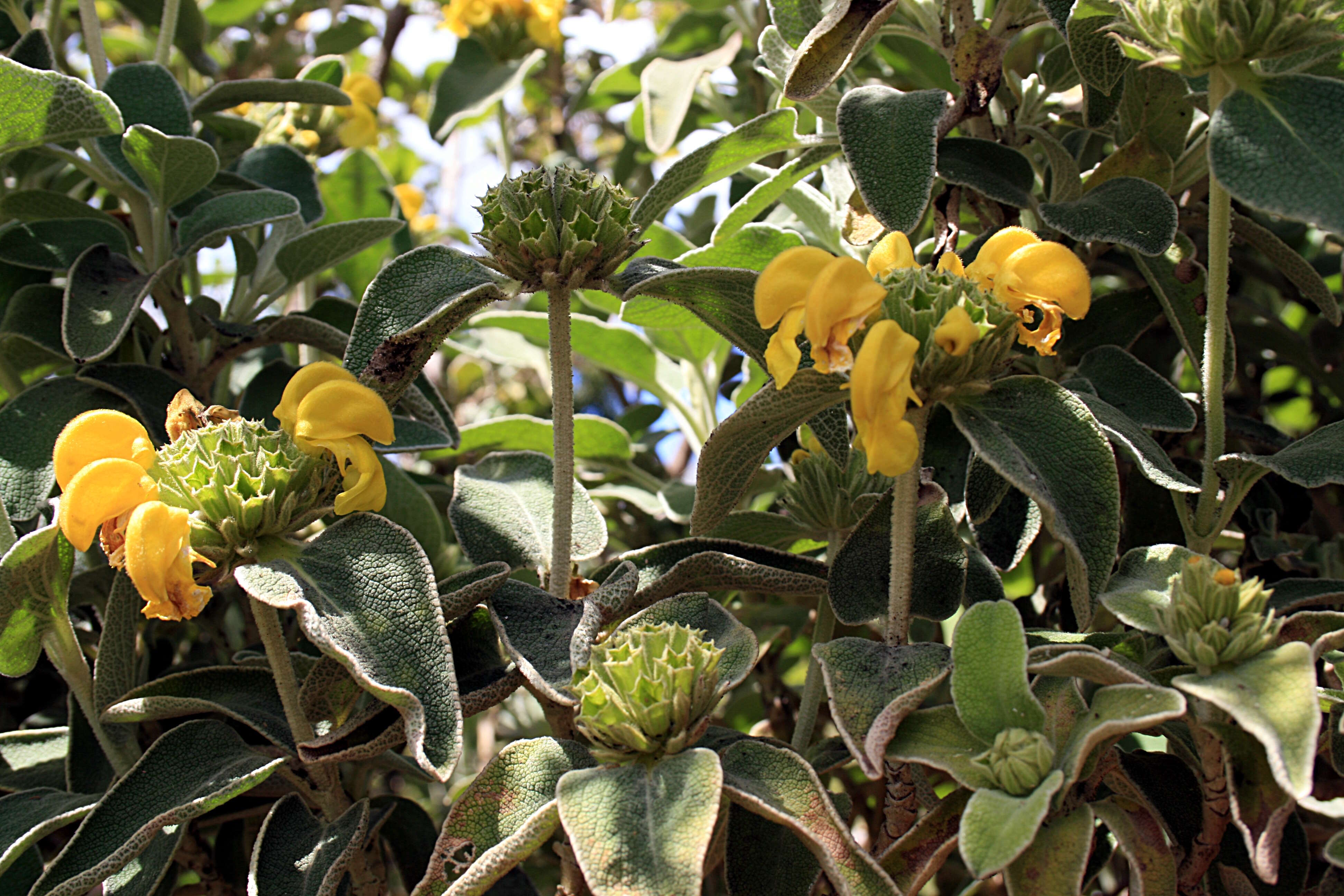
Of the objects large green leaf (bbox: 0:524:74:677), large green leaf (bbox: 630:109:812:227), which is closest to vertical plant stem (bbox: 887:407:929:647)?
large green leaf (bbox: 630:109:812:227)

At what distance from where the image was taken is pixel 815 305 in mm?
687

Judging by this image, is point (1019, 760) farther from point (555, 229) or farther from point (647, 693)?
point (555, 229)

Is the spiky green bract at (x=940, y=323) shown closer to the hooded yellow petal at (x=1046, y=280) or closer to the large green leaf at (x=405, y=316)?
the hooded yellow petal at (x=1046, y=280)

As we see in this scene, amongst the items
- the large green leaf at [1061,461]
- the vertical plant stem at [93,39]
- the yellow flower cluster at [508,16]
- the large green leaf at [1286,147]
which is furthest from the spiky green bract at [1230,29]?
the yellow flower cluster at [508,16]

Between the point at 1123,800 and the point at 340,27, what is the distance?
6.06 feet

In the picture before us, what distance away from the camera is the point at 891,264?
81 cm

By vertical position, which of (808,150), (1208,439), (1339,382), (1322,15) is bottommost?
(1339,382)

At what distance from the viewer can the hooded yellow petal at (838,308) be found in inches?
27.0

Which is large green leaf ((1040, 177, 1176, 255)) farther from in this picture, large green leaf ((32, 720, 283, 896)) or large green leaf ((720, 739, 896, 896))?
large green leaf ((32, 720, 283, 896))

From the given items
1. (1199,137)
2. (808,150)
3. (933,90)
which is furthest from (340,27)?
(1199,137)

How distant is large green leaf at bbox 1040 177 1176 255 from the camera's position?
89cm

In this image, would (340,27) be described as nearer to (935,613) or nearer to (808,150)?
(808,150)

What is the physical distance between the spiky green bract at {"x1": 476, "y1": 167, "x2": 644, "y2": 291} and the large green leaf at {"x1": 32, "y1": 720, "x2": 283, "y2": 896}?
1.34 feet

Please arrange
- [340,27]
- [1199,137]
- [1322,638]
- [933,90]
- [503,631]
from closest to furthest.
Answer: [1322,638]
[503,631]
[933,90]
[1199,137]
[340,27]
